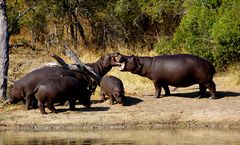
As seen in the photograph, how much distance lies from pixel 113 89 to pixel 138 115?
112 centimetres

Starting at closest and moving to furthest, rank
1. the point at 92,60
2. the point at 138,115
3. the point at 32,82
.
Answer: the point at 138,115
the point at 32,82
the point at 92,60

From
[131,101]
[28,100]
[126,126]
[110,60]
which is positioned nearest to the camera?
[126,126]

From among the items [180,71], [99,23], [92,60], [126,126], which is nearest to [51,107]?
[126,126]

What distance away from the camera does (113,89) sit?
17.7 metres

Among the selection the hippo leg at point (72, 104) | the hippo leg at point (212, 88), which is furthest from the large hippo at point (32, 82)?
the hippo leg at point (212, 88)

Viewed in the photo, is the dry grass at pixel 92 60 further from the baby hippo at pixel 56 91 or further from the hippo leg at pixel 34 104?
the baby hippo at pixel 56 91

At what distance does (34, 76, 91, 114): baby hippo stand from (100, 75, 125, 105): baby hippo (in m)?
0.90

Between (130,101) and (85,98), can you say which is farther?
(130,101)

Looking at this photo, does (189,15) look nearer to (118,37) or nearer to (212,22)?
(212,22)

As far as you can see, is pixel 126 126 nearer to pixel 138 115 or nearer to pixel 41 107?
pixel 138 115

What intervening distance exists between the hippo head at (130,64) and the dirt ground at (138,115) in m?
1.05

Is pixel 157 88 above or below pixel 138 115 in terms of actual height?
above

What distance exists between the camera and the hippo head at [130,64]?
19.0 meters

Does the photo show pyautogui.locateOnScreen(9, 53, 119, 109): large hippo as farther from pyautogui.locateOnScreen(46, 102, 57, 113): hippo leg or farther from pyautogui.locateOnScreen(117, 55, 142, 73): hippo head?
pyautogui.locateOnScreen(117, 55, 142, 73): hippo head
